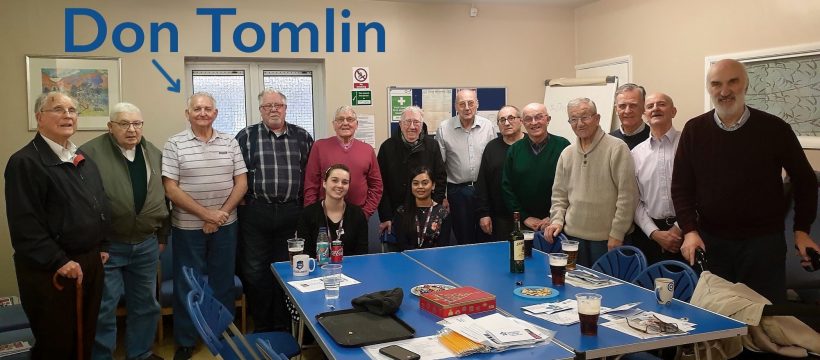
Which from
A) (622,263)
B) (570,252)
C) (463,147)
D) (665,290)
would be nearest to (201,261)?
(463,147)

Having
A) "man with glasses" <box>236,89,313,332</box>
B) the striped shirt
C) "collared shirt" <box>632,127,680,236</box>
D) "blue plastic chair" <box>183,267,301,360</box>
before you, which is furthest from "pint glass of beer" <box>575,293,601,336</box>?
the striped shirt

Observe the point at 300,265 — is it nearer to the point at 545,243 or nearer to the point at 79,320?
the point at 79,320

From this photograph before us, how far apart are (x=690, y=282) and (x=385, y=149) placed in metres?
2.39

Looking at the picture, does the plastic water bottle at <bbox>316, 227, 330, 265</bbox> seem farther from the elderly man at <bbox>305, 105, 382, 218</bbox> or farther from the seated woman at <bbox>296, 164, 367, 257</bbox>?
the elderly man at <bbox>305, 105, 382, 218</bbox>

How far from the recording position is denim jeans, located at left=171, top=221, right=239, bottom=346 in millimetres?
3775

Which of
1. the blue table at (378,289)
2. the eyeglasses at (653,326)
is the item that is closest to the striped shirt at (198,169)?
the blue table at (378,289)

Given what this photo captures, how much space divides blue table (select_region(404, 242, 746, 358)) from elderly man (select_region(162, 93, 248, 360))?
1265 millimetres

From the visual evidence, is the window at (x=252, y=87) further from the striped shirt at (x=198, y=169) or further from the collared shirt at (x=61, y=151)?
the collared shirt at (x=61, y=151)

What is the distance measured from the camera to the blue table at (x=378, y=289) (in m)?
1.88

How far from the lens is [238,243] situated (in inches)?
163

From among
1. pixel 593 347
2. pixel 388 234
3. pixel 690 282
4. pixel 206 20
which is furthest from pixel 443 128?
→ pixel 593 347

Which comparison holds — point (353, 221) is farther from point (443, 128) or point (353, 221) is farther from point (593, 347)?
point (593, 347)

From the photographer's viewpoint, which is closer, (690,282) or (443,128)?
(690,282)

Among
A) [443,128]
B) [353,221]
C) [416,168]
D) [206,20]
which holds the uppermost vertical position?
[206,20]
